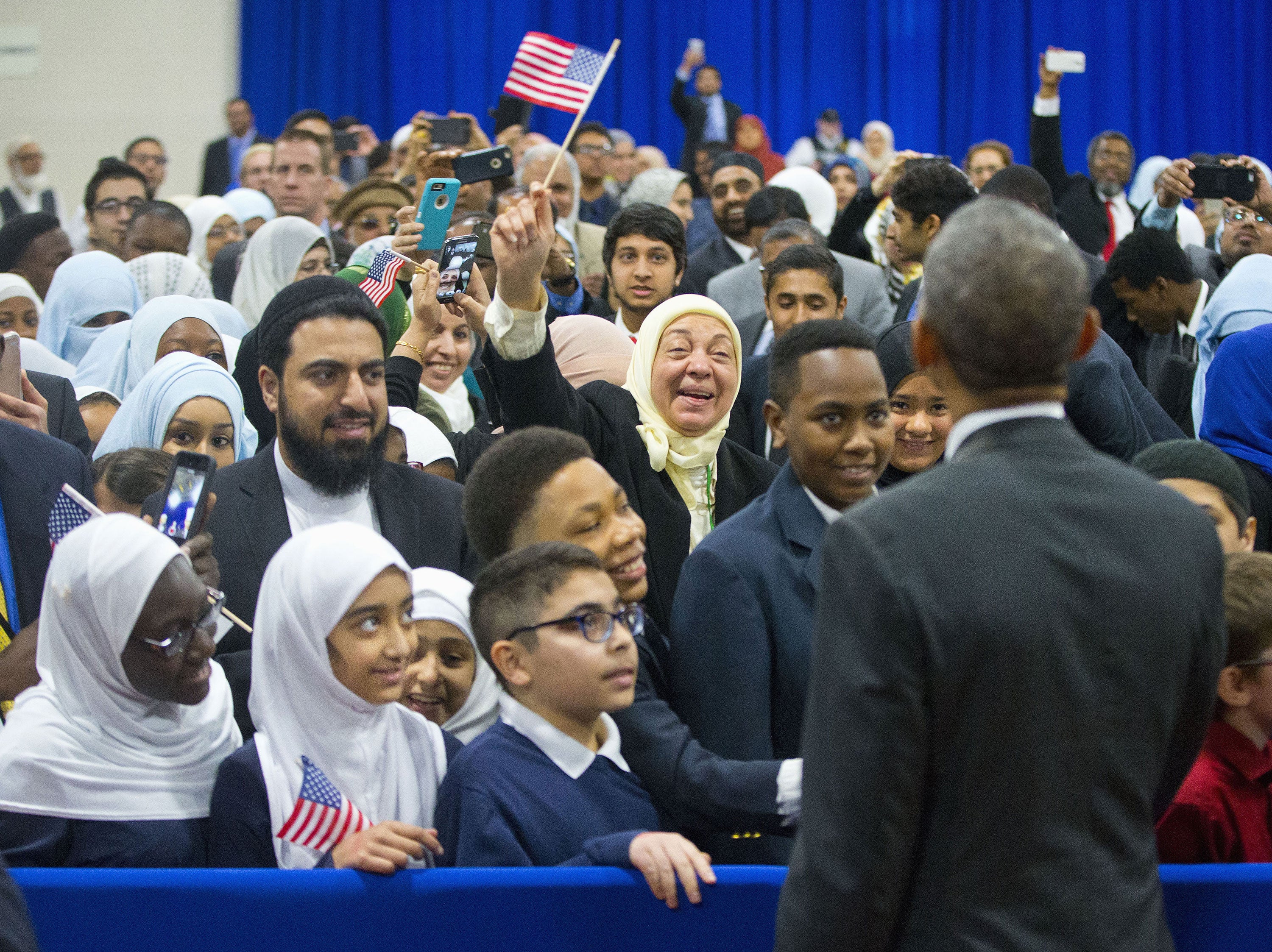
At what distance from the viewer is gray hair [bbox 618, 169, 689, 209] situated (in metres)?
7.20

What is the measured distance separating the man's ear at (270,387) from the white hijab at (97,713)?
2.89ft

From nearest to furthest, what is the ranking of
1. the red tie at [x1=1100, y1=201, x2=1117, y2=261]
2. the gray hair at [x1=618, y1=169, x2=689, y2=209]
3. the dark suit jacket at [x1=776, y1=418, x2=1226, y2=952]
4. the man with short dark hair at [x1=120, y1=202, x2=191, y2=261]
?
the dark suit jacket at [x1=776, y1=418, x2=1226, y2=952] → the man with short dark hair at [x1=120, y1=202, x2=191, y2=261] → the gray hair at [x1=618, y1=169, x2=689, y2=209] → the red tie at [x1=1100, y1=201, x2=1117, y2=261]

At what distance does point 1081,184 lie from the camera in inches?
288

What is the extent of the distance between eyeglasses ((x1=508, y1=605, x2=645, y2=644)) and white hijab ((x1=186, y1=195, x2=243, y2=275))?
17.1 feet

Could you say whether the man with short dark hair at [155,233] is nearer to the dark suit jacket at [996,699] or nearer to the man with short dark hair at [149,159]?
the man with short dark hair at [149,159]

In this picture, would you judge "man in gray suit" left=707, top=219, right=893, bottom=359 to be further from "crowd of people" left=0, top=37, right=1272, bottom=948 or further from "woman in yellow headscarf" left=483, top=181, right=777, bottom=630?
"woman in yellow headscarf" left=483, top=181, right=777, bottom=630

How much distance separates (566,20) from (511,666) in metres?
12.3

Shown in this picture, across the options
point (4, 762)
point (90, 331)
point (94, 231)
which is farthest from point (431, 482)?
point (94, 231)

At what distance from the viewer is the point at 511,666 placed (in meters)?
2.26

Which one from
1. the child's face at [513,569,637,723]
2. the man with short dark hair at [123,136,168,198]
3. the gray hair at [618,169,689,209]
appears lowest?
the child's face at [513,569,637,723]

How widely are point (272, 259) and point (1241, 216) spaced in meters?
3.53

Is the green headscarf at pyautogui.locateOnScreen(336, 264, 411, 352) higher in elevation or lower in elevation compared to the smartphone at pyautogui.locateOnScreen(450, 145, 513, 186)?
lower

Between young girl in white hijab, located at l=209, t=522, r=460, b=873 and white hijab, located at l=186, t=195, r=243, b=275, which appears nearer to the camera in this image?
young girl in white hijab, located at l=209, t=522, r=460, b=873

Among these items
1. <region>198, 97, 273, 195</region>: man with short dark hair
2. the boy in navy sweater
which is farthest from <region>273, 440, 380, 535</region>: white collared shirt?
<region>198, 97, 273, 195</region>: man with short dark hair
